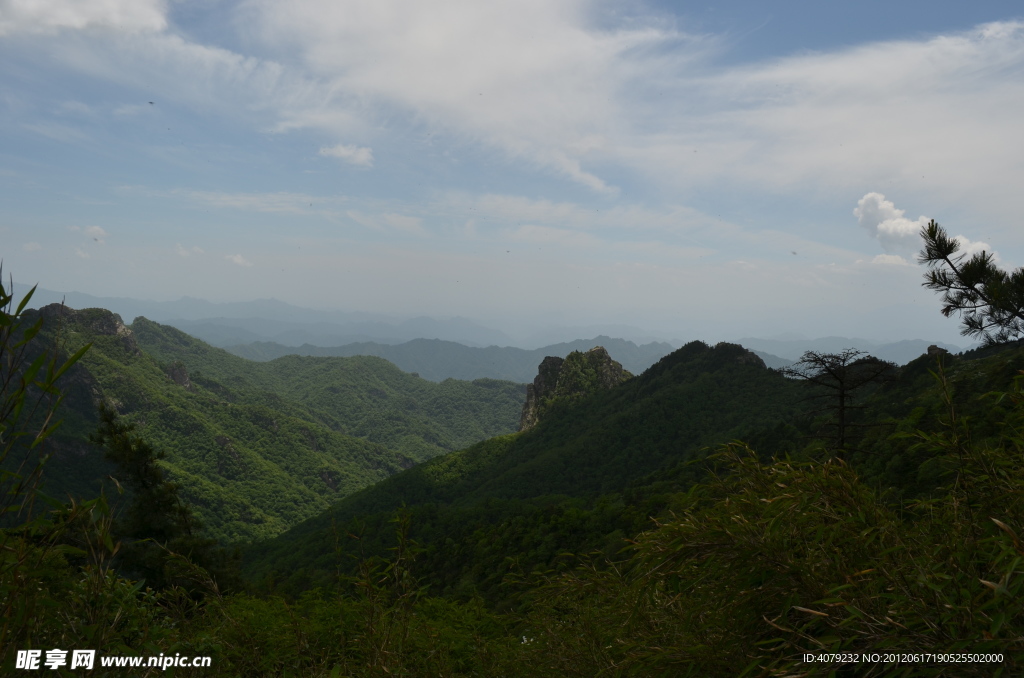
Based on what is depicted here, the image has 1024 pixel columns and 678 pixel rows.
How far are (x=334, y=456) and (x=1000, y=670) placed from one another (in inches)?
6068

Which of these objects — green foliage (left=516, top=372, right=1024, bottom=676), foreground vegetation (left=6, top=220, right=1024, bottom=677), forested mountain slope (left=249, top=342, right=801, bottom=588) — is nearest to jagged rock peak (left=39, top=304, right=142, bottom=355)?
forested mountain slope (left=249, top=342, right=801, bottom=588)

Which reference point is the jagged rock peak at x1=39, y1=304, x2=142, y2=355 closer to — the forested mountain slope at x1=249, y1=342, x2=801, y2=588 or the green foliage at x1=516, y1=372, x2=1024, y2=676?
the forested mountain slope at x1=249, y1=342, x2=801, y2=588

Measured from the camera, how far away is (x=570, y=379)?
113m

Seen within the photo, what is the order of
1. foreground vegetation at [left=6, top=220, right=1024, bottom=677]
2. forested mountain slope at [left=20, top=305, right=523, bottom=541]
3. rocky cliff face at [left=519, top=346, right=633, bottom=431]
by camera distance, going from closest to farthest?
foreground vegetation at [left=6, top=220, right=1024, bottom=677] → forested mountain slope at [left=20, top=305, right=523, bottom=541] → rocky cliff face at [left=519, top=346, right=633, bottom=431]

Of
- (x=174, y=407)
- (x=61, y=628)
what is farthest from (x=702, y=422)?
(x=174, y=407)

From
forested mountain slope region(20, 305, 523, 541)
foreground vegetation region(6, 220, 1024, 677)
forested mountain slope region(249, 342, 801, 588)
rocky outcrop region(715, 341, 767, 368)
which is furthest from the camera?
forested mountain slope region(20, 305, 523, 541)

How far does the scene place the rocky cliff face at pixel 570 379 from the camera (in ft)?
360

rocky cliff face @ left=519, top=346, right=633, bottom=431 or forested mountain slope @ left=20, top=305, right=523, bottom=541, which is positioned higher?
rocky cliff face @ left=519, top=346, right=633, bottom=431

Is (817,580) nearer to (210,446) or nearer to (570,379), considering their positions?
(570,379)

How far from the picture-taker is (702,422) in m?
63.2

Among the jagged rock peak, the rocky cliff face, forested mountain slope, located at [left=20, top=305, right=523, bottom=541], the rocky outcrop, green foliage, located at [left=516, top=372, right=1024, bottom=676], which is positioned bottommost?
forested mountain slope, located at [left=20, top=305, right=523, bottom=541]

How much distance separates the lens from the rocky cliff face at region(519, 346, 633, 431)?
10975 centimetres

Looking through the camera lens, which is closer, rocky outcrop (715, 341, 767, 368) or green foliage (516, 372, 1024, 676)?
green foliage (516, 372, 1024, 676)

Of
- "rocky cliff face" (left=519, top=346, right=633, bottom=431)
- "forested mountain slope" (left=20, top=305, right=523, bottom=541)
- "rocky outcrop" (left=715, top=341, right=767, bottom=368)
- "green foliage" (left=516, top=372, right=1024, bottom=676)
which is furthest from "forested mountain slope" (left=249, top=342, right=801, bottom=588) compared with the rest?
"forested mountain slope" (left=20, top=305, right=523, bottom=541)
